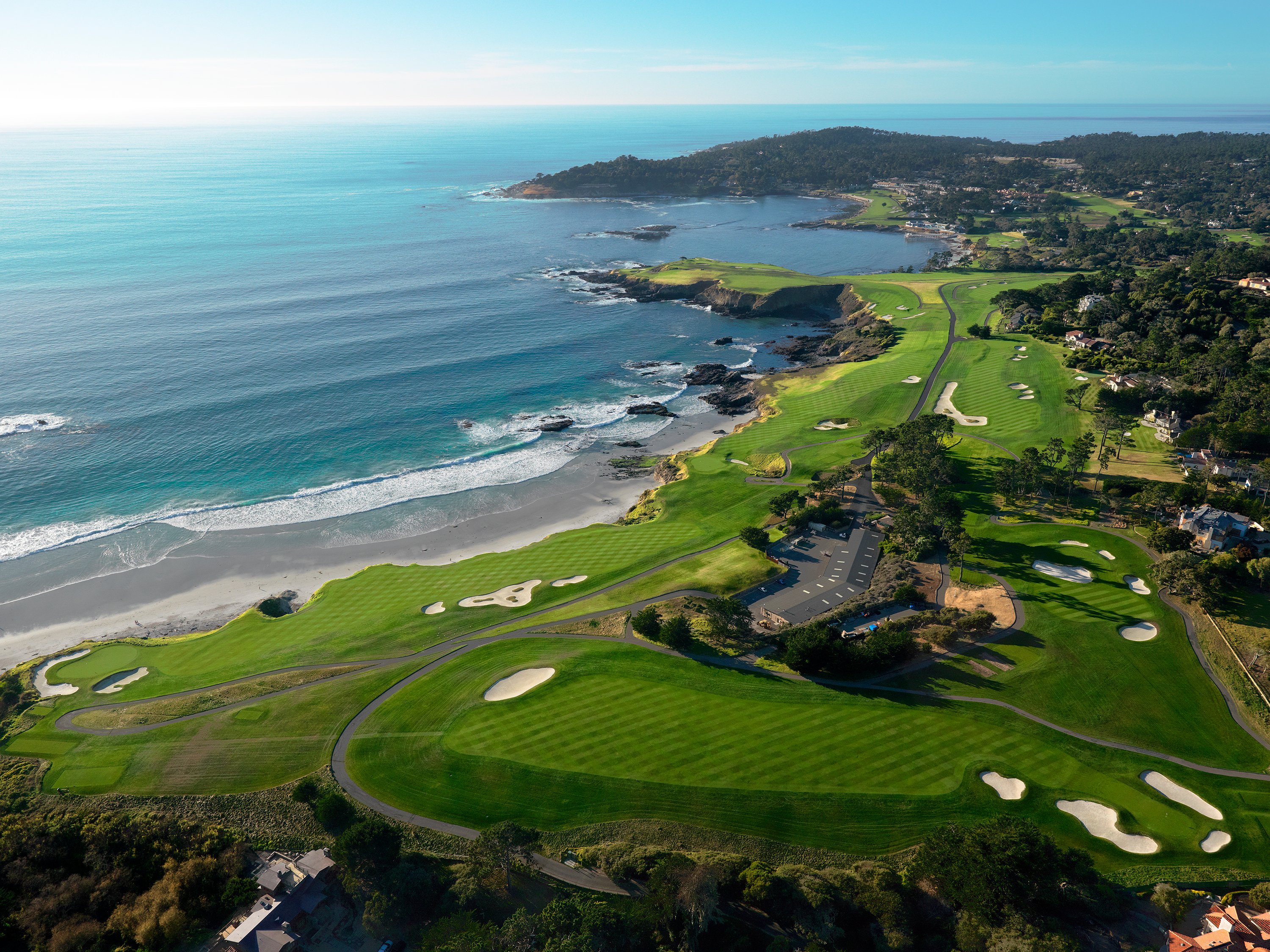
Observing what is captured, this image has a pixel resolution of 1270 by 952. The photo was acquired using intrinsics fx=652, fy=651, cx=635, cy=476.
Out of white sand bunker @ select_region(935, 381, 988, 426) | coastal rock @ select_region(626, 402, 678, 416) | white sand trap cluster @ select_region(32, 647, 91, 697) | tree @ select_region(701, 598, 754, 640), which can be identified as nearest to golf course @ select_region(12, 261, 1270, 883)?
white sand trap cluster @ select_region(32, 647, 91, 697)

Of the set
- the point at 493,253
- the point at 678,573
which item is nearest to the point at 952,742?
the point at 678,573

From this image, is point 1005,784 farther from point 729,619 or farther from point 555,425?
point 555,425

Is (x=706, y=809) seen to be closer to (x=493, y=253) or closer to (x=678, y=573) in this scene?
(x=678, y=573)

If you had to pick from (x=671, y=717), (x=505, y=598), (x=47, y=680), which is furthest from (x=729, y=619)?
(x=47, y=680)

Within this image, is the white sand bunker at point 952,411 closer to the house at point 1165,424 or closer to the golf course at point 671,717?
the house at point 1165,424

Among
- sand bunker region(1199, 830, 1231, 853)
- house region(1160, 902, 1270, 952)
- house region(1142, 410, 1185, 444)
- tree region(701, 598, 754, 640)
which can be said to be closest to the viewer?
house region(1160, 902, 1270, 952)

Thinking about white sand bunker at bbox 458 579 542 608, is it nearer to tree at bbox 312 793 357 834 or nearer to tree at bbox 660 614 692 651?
tree at bbox 660 614 692 651
